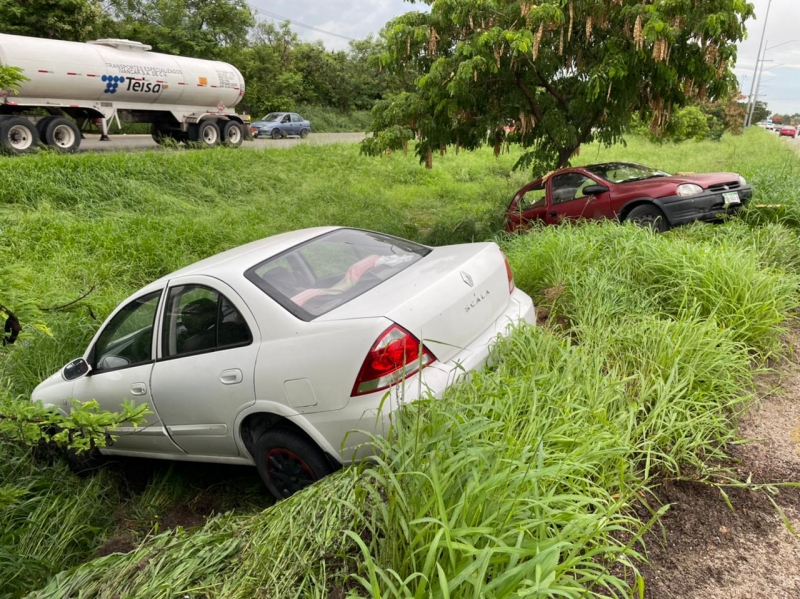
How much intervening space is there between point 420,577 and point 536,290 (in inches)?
141

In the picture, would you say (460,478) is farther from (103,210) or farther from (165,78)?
(165,78)

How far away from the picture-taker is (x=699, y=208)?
6898 mm

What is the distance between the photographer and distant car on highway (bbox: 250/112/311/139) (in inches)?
1090

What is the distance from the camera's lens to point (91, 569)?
243cm

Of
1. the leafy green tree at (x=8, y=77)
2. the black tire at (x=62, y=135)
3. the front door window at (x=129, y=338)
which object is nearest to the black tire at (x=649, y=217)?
the front door window at (x=129, y=338)

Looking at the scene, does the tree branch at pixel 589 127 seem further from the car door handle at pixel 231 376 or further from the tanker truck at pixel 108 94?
the tanker truck at pixel 108 94

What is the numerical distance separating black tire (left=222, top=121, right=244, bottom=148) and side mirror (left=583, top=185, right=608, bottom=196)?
14568 mm

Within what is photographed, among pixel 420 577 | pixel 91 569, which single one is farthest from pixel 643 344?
pixel 91 569

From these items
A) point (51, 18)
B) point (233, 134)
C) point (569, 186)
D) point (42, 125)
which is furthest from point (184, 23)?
point (569, 186)

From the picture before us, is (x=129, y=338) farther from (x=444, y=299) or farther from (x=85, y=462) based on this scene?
(x=444, y=299)

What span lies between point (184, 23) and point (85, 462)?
3314 centimetres

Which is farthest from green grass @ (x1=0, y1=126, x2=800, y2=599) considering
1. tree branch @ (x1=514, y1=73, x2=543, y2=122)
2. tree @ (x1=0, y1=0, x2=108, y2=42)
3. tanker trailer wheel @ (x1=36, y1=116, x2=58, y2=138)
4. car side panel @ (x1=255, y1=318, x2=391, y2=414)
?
tree @ (x1=0, y1=0, x2=108, y2=42)

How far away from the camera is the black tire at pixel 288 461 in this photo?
3.05 meters

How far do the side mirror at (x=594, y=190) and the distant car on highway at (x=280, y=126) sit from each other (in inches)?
875
